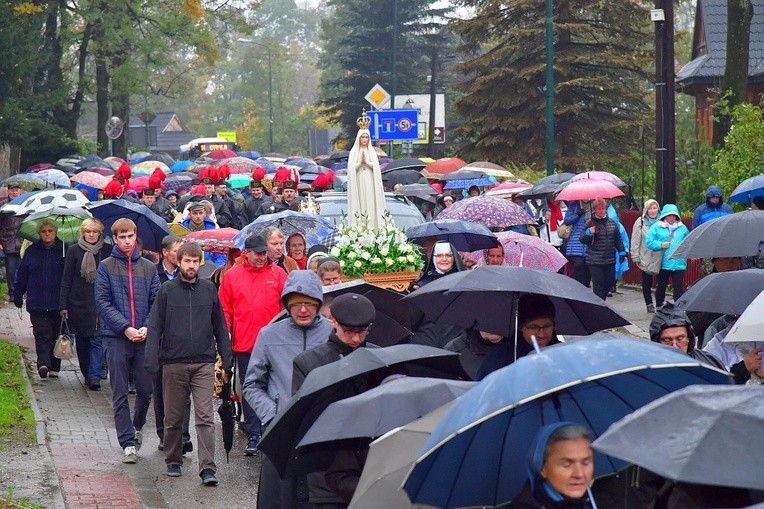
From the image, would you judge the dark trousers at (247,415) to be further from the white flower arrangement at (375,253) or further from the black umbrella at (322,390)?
the black umbrella at (322,390)

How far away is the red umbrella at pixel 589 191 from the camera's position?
789 inches

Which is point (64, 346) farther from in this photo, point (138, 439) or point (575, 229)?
point (575, 229)

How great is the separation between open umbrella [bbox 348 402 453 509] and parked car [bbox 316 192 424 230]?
43.5 ft

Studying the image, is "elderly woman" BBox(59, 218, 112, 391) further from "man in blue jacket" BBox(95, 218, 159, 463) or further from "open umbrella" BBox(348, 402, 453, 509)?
"open umbrella" BBox(348, 402, 453, 509)

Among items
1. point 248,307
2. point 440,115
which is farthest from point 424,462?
point 440,115

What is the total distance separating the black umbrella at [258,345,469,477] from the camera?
20.7 feet

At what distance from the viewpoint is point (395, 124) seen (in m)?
39.3

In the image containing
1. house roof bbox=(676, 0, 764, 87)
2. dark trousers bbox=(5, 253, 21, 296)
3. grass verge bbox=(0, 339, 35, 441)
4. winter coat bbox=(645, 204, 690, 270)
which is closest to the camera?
grass verge bbox=(0, 339, 35, 441)

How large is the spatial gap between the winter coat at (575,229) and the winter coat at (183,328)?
10.4 m

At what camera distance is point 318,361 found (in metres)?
7.30

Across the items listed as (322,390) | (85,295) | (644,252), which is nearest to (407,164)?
(644,252)

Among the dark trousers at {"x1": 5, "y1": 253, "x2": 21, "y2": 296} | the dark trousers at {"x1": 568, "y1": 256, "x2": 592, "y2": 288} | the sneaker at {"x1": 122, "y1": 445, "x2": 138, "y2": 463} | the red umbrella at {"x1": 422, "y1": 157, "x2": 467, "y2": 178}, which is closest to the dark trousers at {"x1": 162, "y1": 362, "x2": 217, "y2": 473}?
the sneaker at {"x1": 122, "y1": 445, "x2": 138, "y2": 463}

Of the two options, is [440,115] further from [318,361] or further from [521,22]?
[318,361]

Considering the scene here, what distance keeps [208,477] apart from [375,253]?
12.3 ft
